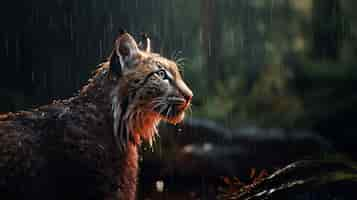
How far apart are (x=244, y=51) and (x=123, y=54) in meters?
4.91

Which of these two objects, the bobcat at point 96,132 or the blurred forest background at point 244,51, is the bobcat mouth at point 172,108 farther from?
the blurred forest background at point 244,51

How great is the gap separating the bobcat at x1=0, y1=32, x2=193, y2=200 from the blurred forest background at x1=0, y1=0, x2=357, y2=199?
2.23m

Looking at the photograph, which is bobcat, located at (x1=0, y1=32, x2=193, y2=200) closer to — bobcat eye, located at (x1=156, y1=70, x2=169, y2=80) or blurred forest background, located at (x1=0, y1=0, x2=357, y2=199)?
bobcat eye, located at (x1=156, y1=70, x2=169, y2=80)

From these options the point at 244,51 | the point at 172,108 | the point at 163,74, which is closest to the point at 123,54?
the point at 163,74

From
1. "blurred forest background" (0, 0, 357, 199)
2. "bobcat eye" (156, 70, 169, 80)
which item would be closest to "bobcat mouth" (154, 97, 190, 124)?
"bobcat eye" (156, 70, 169, 80)

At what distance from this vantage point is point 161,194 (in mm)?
4879

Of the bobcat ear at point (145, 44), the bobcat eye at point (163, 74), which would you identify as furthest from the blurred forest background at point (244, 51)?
the bobcat eye at point (163, 74)

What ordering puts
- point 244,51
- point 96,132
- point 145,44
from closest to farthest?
point 96,132, point 145,44, point 244,51

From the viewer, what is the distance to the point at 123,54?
9.31 ft

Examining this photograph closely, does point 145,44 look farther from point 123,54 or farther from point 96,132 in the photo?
point 96,132

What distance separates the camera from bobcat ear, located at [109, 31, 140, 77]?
2.79 meters

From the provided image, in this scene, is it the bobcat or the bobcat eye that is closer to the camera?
the bobcat

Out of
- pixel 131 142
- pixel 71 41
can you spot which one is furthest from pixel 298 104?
pixel 131 142

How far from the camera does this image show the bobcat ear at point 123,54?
279 cm
